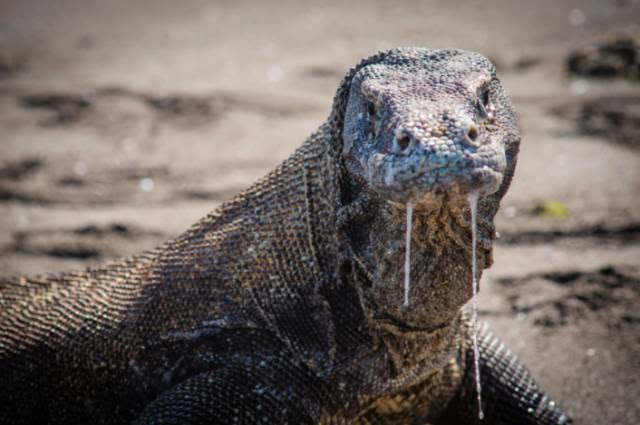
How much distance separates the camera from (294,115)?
8.13 metres

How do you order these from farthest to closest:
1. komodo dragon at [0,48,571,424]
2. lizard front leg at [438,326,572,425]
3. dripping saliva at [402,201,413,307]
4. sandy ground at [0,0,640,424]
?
sandy ground at [0,0,640,424], lizard front leg at [438,326,572,425], komodo dragon at [0,48,571,424], dripping saliva at [402,201,413,307]

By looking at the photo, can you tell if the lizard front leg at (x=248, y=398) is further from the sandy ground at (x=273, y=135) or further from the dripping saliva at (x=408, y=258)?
the sandy ground at (x=273, y=135)

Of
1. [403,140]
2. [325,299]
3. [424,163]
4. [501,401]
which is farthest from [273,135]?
[424,163]

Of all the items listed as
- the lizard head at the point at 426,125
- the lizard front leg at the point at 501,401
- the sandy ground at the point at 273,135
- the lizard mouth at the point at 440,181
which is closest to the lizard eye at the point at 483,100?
the lizard head at the point at 426,125

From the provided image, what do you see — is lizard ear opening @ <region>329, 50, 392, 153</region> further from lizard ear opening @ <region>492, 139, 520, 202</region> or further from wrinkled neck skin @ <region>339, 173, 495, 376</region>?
lizard ear opening @ <region>492, 139, 520, 202</region>

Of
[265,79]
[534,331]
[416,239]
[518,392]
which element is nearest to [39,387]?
[416,239]

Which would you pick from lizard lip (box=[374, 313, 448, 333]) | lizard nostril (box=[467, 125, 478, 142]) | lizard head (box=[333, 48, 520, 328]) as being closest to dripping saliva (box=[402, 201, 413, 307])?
lizard head (box=[333, 48, 520, 328])

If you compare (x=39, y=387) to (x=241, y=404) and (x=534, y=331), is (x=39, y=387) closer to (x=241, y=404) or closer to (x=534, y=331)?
(x=241, y=404)

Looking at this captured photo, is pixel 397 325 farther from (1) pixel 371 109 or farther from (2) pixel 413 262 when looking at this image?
(1) pixel 371 109

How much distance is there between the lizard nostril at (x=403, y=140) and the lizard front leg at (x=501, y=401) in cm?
174

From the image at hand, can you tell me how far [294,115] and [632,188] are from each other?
12.2 feet

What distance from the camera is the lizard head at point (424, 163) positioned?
224cm

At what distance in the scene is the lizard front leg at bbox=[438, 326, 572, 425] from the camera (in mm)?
3650

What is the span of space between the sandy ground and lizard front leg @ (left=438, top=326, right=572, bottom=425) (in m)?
0.33
